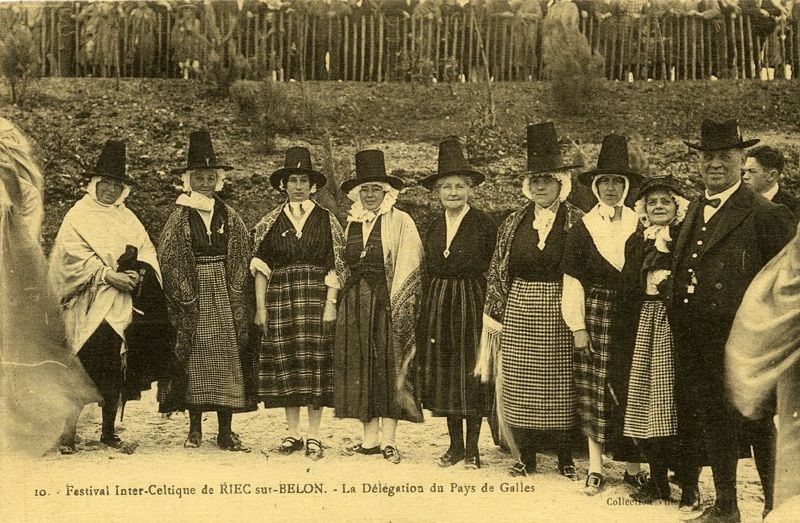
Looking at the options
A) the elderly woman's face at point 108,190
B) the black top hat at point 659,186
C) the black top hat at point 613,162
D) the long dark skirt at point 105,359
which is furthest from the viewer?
the elderly woman's face at point 108,190

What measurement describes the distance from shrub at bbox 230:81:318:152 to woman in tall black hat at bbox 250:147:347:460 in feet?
2.69

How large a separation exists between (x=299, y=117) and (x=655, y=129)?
98.7 inches

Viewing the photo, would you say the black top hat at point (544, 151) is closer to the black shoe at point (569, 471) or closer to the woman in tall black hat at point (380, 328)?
the woman in tall black hat at point (380, 328)

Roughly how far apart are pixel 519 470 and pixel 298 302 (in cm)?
172

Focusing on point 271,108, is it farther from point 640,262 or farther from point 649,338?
point 649,338

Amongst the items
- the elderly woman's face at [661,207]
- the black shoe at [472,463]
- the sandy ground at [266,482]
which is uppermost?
the elderly woman's face at [661,207]

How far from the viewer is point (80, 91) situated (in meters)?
6.29

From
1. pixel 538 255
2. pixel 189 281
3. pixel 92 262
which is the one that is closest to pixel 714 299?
pixel 538 255

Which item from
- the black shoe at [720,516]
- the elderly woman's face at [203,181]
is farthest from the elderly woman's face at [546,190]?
the elderly woman's face at [203,181]

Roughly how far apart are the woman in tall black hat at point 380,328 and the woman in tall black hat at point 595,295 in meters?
1.00

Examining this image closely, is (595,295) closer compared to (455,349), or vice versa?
(595,295)

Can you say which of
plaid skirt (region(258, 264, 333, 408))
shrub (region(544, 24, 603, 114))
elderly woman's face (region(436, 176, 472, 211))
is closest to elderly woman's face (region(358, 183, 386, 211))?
elderly woman's face (region(436, 176, 472, 211))

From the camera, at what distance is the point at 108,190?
5.70 metres

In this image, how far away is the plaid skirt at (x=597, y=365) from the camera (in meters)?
4.97
